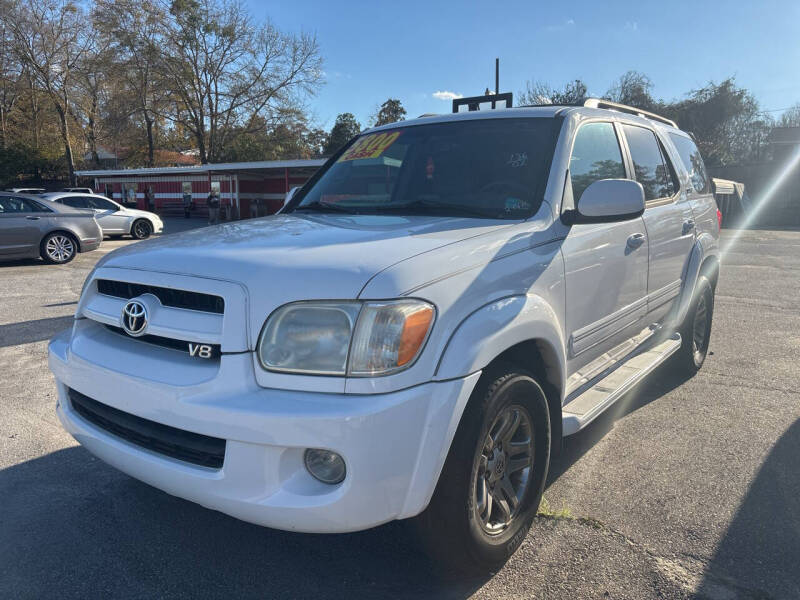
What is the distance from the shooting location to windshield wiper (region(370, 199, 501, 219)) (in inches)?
116

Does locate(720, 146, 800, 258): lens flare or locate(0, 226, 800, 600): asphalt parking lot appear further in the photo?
locate(720, 146, 800, 258): lens flare

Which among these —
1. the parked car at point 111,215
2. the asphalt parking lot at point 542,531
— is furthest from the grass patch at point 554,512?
the parked car at point 111,215

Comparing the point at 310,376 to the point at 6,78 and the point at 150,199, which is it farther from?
the point at 6,78

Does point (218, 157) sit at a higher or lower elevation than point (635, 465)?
higher

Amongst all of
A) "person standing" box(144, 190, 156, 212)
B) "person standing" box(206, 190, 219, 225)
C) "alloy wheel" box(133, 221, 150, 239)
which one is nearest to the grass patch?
"alloy wheel" box(133, 221, 150, 239)

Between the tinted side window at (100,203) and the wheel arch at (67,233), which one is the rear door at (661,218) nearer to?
the wheel arch at (67,233)

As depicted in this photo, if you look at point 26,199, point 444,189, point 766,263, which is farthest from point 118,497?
point 766,263

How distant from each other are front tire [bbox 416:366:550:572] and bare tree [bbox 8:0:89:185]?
47.9 metres

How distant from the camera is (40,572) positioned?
2467 mm

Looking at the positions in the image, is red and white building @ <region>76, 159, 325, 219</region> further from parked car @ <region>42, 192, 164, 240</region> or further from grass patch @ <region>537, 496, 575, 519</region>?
grass patch @ <region>537, 496, 575, 519</region>

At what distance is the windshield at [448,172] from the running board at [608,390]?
99 cm

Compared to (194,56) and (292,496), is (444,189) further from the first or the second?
(194,56)

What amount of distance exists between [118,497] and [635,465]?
2827mm

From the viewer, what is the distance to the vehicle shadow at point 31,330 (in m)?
6.21
